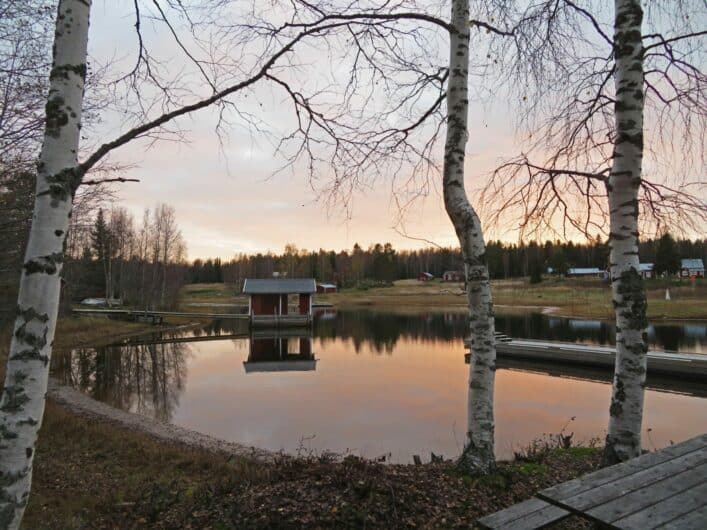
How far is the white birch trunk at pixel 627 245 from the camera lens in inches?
156

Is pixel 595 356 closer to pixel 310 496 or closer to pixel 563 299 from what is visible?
pixel 310 496

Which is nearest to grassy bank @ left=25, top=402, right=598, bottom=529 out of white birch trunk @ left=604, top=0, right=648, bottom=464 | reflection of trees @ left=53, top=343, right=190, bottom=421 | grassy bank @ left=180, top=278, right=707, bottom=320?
white birch trunk @ left=604, top=0, right=648, bottom=464

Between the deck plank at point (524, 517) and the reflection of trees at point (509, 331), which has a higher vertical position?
the deck plank at point (524, 517)

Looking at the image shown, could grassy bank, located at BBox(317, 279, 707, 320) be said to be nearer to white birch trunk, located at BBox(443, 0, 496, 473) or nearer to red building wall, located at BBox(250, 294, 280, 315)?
red building wall, located at BBox(250, 294, 280, 315)

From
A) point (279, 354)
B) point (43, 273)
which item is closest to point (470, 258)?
point (43, 273)

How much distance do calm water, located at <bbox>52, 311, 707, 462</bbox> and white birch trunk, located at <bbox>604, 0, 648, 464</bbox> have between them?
4071 mm

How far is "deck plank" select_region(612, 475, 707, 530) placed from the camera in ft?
7.12

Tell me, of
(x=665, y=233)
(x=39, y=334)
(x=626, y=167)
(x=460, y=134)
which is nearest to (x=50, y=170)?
(x=39, y=334)

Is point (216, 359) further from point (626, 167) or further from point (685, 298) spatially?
point (685, 298)

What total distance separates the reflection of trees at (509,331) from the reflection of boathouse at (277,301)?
6.31ft

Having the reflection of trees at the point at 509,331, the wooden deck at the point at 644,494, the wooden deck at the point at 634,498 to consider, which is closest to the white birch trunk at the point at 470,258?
the wooden deck at the point at 634,498

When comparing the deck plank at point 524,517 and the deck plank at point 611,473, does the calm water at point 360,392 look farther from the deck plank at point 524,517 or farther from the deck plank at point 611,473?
the deck plank at point 611,473

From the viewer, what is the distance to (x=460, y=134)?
4.46m

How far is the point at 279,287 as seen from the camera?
37438 millimetres
